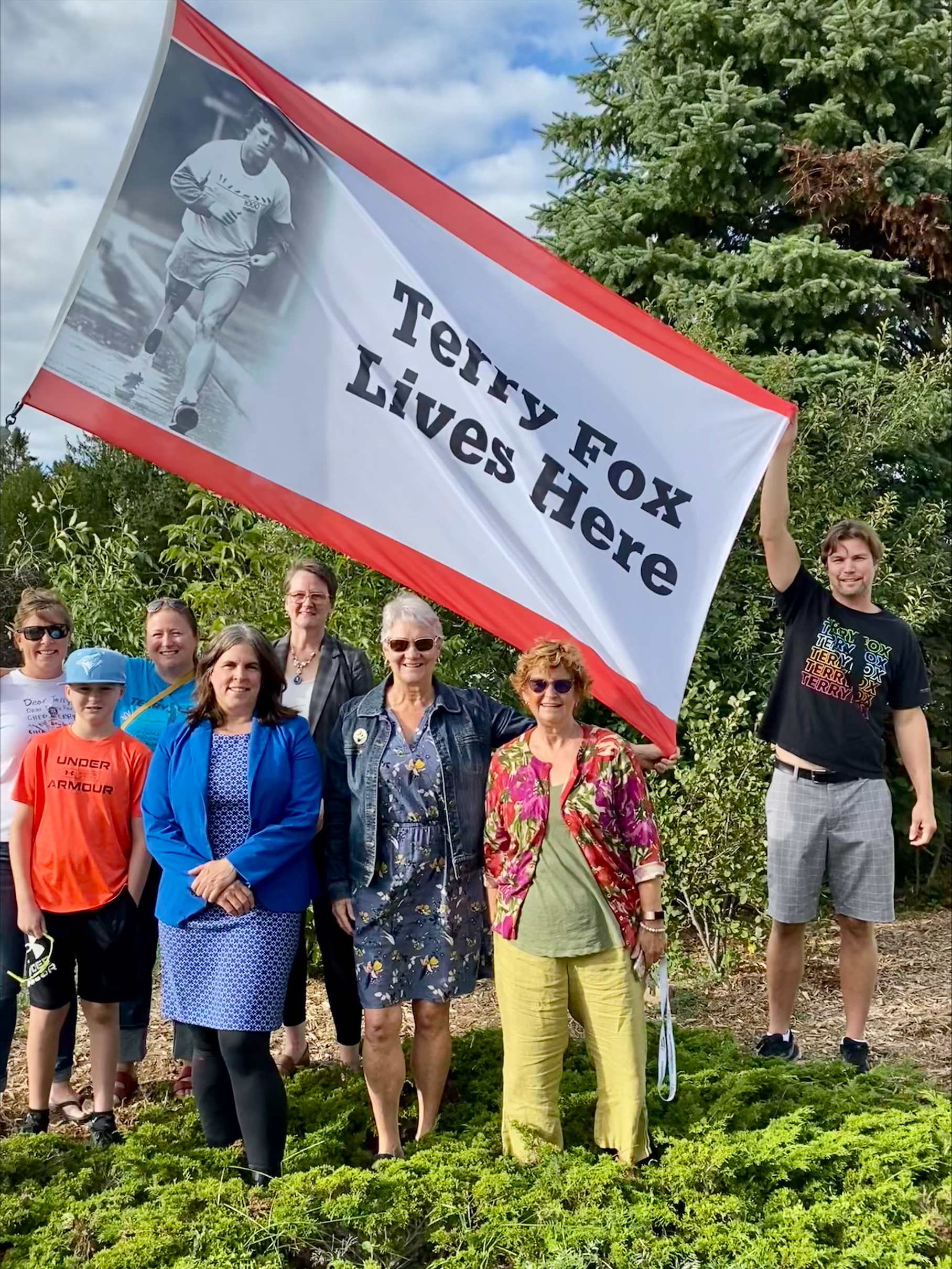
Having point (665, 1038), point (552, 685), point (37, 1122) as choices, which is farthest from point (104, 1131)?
point (552, 685)

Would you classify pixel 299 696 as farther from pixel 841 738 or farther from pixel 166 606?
pixel 841 738

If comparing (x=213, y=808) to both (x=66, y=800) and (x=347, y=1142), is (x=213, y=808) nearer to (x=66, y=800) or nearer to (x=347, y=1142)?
(x=66, y=800)

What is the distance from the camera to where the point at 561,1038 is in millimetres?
3324

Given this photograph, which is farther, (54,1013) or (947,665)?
(947,665)

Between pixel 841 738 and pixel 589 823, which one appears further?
pixel 841 738

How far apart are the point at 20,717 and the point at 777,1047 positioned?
3.39 metres

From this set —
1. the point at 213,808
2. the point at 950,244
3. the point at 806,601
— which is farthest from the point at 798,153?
the point at 213,808

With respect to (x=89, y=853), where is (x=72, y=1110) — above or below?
below

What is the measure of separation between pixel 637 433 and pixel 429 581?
929 mm

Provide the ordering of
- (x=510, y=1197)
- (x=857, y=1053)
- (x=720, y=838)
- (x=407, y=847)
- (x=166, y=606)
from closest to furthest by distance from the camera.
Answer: (x=510, y=1197) < (x=407, y=847) < (x=166, y=606) < (x=857, y=1053) < (x=720, y=838)

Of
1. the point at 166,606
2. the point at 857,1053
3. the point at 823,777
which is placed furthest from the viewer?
the point at 857,1053

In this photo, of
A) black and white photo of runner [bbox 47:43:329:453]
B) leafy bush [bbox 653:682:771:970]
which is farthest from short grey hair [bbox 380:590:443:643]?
leafy bush [bbox 653:682:771:970]

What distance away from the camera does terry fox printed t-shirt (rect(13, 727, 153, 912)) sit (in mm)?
3666

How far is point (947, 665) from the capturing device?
8.97 meters
